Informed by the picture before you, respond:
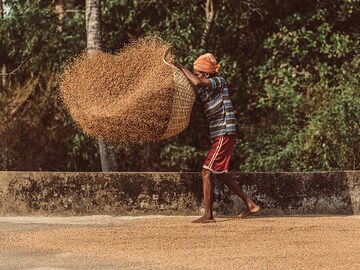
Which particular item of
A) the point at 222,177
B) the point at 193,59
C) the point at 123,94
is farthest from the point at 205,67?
the point at 193,59

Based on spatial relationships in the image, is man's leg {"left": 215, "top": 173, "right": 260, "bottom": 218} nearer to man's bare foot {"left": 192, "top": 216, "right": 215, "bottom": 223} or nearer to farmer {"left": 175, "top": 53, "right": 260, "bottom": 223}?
farmer {"left": 175, "top": 53, "right": 260, "bottom": 223}

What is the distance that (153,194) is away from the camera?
35.2 ft

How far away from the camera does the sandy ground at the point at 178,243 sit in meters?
7.51

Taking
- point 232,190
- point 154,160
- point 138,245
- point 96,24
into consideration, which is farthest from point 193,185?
point 154,160

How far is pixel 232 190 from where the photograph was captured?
10.1m

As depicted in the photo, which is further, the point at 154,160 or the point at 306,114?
the point at 154,160

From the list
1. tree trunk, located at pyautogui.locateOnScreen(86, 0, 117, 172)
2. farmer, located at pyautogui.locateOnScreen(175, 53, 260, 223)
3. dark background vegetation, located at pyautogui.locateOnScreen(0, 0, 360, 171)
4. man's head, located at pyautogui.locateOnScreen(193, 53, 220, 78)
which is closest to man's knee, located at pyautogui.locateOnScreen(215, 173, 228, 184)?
farmer, located at pyautogui.locateOnScreen(175, 53, 260, 223)

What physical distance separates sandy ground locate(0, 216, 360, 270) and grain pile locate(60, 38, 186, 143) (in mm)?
964

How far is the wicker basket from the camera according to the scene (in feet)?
31.3

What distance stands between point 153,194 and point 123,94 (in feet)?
4.84

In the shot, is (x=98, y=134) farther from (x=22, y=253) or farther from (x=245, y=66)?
(x=245, y=66)

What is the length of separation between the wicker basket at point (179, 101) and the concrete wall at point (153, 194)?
117 cm

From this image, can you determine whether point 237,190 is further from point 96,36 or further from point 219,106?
point 96,36

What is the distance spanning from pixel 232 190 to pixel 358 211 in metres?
1.66
